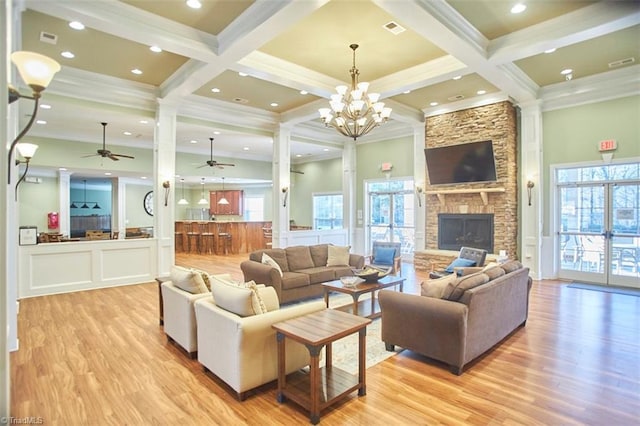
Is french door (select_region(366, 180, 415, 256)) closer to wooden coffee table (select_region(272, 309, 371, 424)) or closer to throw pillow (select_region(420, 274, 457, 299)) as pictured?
throw pillow (select_region(420, 274, 457, 299))

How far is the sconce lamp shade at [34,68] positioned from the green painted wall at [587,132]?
27.0 ft

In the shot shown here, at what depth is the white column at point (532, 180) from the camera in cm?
729

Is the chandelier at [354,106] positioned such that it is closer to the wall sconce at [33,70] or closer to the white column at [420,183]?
the wall sconce at [33,70]

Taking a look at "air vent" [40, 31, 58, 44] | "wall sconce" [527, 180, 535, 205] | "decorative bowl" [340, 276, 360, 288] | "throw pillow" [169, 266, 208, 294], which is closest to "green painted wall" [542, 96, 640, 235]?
"wall sconce" [527, 180, 535, 205]

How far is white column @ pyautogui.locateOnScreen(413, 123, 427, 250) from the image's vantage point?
8.97 m

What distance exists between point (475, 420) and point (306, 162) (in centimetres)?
1200

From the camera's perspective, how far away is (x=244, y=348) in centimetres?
274

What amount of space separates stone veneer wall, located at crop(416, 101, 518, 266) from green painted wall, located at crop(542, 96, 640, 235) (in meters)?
0.60

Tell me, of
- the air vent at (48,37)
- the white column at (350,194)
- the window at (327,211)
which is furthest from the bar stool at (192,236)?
the air vent at (48,37)

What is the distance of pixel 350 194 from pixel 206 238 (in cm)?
529

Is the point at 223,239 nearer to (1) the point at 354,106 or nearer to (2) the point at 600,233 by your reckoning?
(1) the point at 354,106

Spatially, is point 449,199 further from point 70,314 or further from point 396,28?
point 70,314

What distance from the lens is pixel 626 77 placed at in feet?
20.4

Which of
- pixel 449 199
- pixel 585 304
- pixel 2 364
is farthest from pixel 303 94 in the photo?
pixel 2 364
